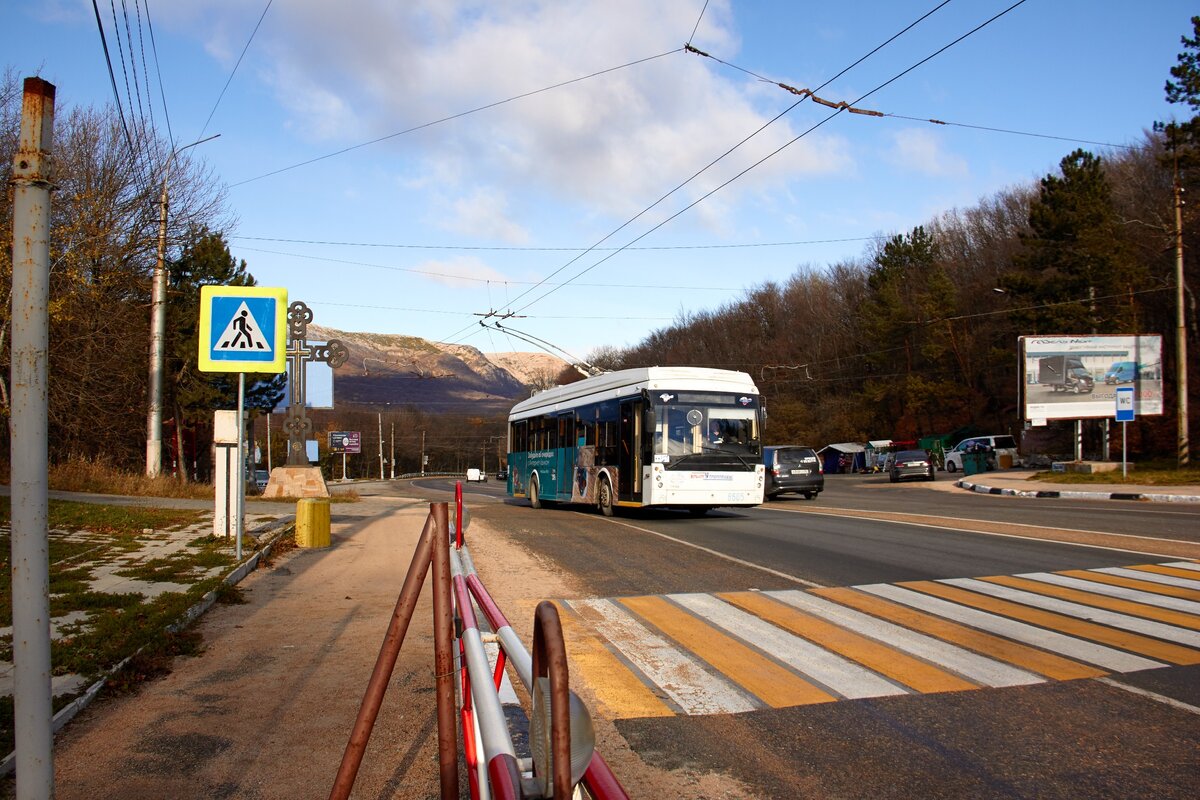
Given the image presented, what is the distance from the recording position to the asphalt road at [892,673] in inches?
169

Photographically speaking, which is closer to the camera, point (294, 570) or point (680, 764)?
point (680, 764)

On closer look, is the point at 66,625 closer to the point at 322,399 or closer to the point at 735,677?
the point at 735,677

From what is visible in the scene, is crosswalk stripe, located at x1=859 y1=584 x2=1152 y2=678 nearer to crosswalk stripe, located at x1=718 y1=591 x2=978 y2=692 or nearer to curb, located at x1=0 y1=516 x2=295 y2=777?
crosswalk stripe, located at x1=718 y1=591 x2=978 y2=692

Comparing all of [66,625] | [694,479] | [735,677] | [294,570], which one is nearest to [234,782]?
[735,677]

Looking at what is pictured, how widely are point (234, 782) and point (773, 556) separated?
8.85 metres

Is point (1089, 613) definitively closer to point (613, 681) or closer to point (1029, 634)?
point (1029, 634)

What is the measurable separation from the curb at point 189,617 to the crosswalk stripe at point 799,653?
4.28m

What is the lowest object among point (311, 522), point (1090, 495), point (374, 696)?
point (1090, 495)

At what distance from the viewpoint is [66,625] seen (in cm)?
695

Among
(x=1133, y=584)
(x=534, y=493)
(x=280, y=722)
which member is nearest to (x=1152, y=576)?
(x=1133, y=584)

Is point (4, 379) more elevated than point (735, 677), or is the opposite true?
point (4, 379)

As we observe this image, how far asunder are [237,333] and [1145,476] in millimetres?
29779

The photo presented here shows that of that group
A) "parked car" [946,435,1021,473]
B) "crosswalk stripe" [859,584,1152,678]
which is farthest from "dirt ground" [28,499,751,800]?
"parked car" [946,435,1021,473]

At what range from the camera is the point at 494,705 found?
2.32m
